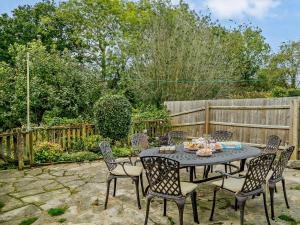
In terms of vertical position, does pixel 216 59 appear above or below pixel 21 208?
above

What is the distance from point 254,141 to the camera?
7398 millimetres

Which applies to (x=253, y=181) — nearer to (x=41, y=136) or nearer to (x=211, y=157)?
(x=211, y=157)

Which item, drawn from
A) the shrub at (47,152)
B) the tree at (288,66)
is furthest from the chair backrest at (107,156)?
the tree at (288,66)

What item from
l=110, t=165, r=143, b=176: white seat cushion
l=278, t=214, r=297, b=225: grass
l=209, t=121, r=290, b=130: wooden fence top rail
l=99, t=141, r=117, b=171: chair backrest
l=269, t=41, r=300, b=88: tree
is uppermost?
l=269, t=41, r=300, b=88: tree

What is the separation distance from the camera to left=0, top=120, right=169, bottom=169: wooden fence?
614 cm

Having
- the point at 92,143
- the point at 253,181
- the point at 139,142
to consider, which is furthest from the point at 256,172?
the point at 92,143

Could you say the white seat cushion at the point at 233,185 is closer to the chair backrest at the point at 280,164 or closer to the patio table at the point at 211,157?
the patio table at the point at 211,157

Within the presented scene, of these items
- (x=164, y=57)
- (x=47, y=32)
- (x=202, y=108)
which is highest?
(x=47, y=32)

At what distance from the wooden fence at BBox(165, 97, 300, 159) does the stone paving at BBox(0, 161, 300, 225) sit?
1.48m

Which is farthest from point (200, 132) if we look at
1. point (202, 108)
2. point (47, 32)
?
point (47, 32)

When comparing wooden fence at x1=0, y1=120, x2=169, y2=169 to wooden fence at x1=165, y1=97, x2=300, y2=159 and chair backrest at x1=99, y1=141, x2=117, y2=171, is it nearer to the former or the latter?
wooden fence at x1=165, y1=97, x2=300, y2=159

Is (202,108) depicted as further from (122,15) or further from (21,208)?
(122,15)

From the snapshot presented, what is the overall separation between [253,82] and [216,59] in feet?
19.3

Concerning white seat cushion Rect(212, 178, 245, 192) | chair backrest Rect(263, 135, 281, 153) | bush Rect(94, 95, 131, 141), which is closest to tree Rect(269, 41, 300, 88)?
bush Rect(94, 95, 131, 141)
